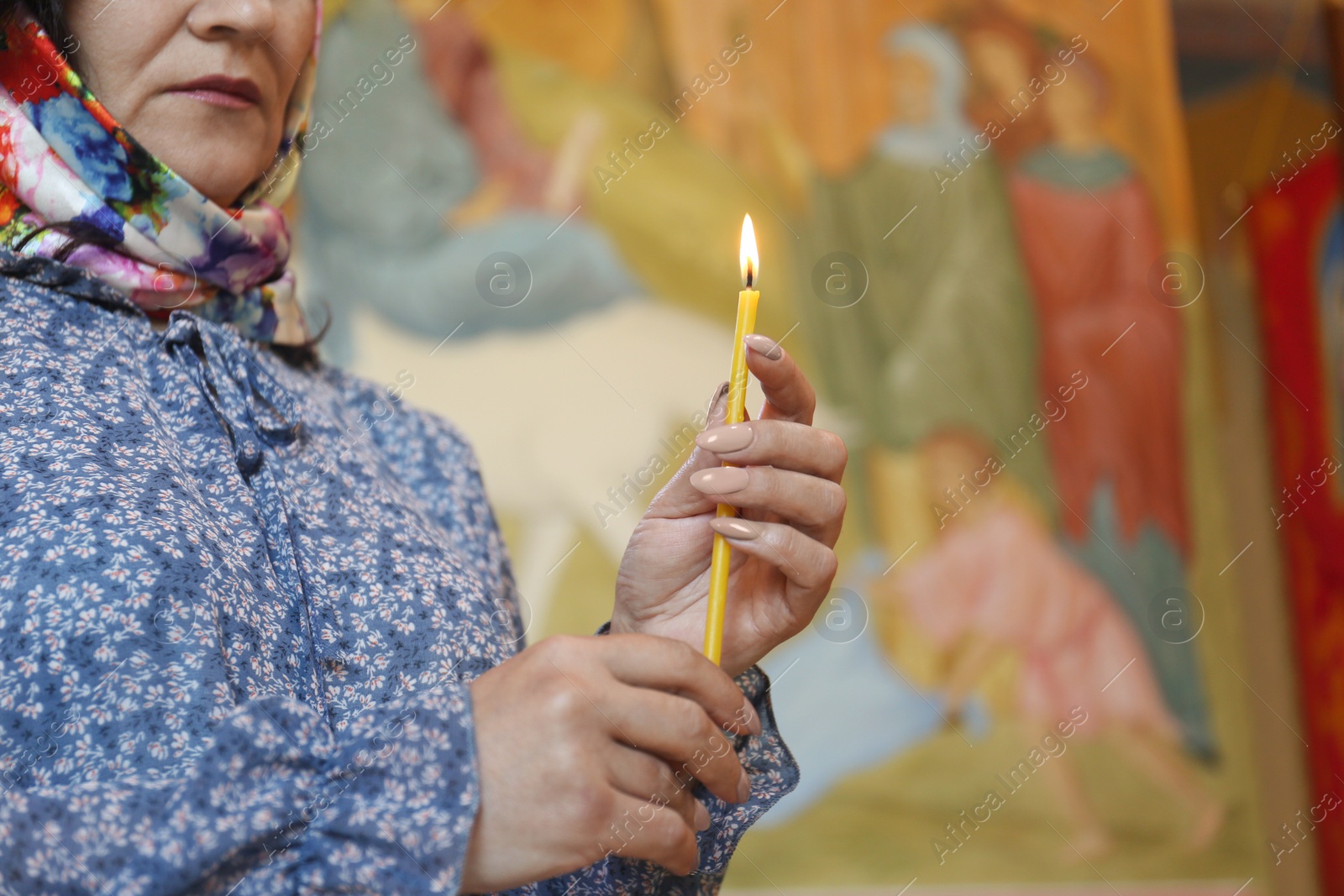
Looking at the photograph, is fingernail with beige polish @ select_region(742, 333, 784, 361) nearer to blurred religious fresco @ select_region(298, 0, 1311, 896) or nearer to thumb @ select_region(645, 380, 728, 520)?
thumb @ select_region(645, 380, 728, 520)

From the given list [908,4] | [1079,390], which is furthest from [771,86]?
[1079,390]

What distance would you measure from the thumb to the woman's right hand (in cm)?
22

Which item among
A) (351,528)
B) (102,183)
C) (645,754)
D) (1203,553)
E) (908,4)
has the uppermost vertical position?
(908,4)

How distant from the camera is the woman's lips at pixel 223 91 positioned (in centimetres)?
93

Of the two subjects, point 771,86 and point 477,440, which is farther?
point 771,86

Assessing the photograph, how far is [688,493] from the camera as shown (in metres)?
0.82

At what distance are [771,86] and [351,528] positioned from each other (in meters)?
2.64

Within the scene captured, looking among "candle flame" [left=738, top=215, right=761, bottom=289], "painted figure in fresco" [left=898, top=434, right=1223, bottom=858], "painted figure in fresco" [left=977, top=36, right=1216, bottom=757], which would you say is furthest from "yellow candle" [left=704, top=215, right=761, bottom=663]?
"painted figure in fresco" [left=977, top=36, right=1216, bottom=757]

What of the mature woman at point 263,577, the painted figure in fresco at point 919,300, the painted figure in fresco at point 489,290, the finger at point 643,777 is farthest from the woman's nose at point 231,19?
the painted figure in fresco at point 919,300

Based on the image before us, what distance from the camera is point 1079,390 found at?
3307 millimetres

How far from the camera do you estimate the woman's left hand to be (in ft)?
2.39

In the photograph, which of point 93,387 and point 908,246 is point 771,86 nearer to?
point 908,246

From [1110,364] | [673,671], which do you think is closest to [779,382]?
[673,671]

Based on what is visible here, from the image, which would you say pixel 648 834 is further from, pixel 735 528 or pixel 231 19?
pixel 231 19
